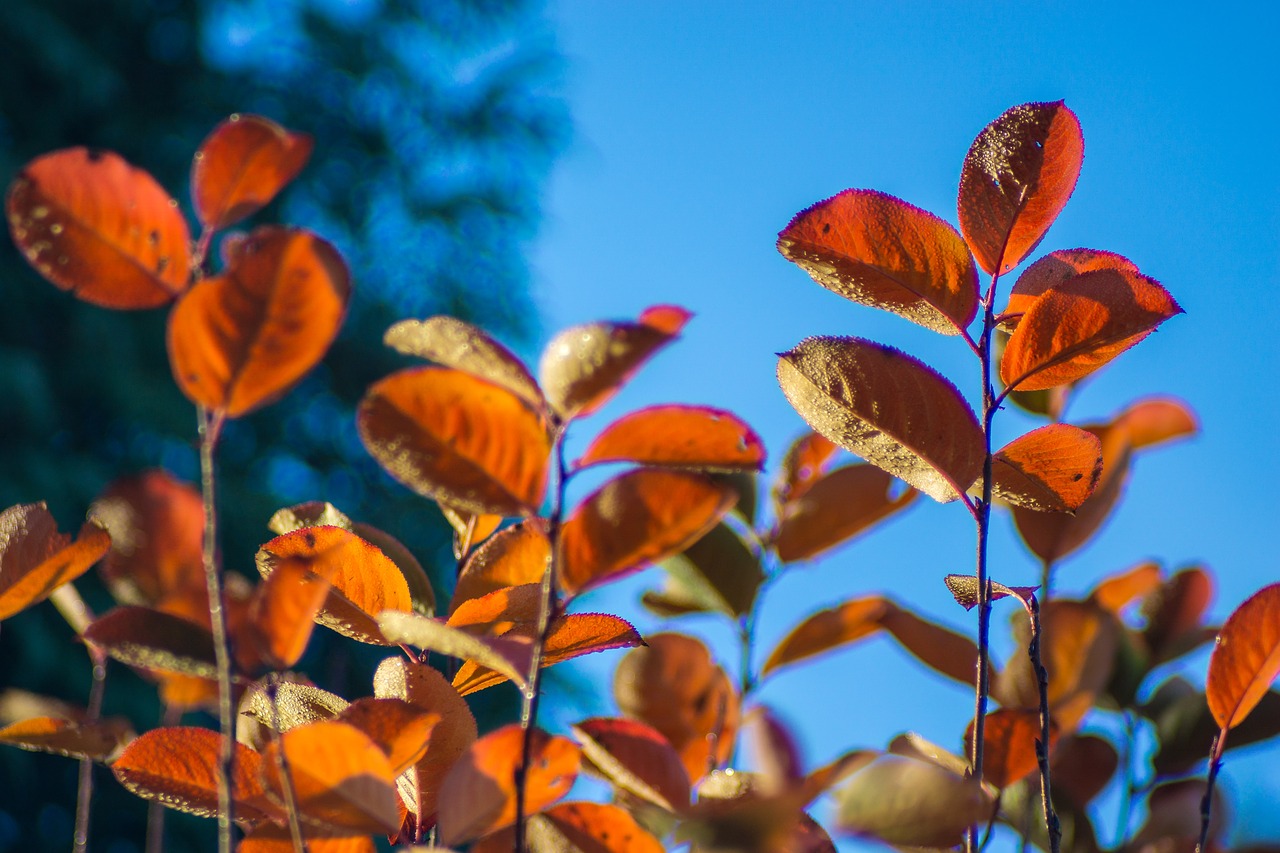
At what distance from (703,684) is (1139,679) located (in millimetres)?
285

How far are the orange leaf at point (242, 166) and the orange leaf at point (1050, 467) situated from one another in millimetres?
296

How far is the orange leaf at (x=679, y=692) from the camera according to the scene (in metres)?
0.54

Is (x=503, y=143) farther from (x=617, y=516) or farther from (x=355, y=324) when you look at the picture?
(x=617, y=516)

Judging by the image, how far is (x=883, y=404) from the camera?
→ 15.4 inches

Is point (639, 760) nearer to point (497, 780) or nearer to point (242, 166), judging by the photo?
point (497, 780)

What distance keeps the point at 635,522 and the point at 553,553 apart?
38 millimetres

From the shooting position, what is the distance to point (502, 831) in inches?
15.0

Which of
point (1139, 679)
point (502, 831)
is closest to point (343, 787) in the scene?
point (502, 831)

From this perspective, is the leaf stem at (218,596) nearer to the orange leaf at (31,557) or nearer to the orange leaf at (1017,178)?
the orange leaf at (31,557)

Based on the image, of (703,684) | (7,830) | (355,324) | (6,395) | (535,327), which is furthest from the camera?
(535,327)

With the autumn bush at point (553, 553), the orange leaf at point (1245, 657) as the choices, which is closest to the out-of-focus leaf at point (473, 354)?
the autumn bush at point (553, 553)

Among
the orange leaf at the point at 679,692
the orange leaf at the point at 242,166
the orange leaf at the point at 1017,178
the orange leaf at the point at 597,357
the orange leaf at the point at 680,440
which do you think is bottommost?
the orange leaf at the point at 679,692

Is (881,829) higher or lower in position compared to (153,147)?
lower

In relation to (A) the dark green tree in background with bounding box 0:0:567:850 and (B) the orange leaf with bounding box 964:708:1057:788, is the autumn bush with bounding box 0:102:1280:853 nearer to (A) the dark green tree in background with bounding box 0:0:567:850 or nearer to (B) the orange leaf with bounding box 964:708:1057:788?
(B) the orange leaf with bounding box 964:708:1057:788
